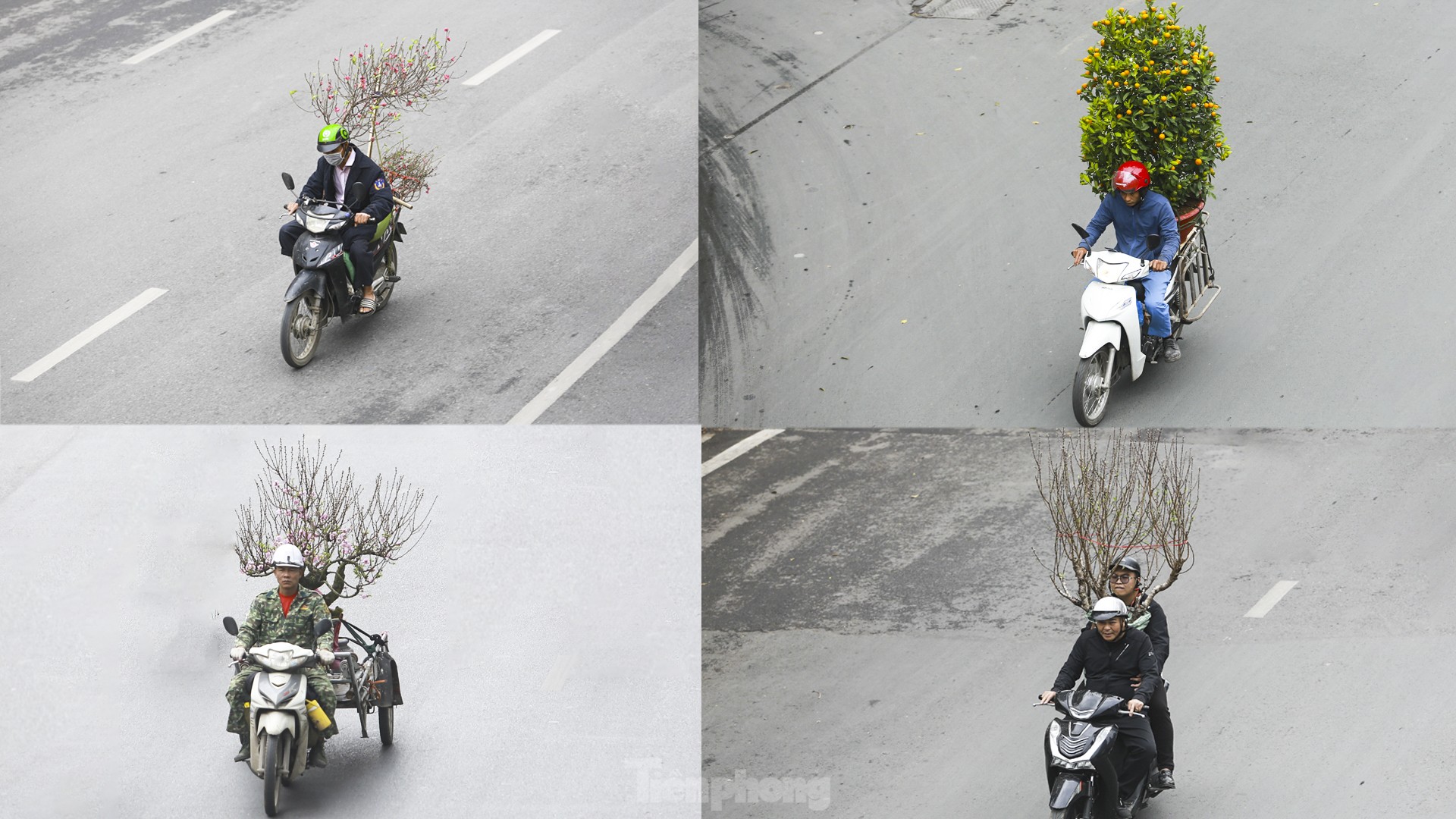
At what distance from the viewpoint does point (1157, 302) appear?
13.1 m

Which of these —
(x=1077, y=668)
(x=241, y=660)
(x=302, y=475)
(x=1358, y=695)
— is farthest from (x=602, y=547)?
(x=1358, y=695)

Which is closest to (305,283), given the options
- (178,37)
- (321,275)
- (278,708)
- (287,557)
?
(321,275)

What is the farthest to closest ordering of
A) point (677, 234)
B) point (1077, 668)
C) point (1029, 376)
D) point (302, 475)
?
point (677, 234)
point (1029, 376)
point (302, 475)
point (1077, 668)

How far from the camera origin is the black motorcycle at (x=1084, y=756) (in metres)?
9.78

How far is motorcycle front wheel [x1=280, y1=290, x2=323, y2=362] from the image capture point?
13.5 m

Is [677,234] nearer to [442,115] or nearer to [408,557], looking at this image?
[442,115]

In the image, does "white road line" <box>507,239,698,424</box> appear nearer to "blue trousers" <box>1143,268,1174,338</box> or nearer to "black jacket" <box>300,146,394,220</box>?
"black jacket" <box>300,146,394,220</box>

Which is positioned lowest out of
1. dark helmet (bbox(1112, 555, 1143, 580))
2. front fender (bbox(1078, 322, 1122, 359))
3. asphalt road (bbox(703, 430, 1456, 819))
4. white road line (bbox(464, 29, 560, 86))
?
asphalt road (bbox(703, 430, 1456, 819))

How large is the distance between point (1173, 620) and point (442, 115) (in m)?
8.95

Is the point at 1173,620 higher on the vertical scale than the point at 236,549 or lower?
lower

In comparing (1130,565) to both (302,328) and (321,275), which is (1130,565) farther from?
(302,328)

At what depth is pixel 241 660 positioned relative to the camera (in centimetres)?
1054

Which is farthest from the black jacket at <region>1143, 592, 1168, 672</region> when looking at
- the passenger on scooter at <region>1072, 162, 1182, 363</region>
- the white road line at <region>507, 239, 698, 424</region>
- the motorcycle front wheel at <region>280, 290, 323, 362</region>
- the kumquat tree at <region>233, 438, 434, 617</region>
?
the motorcycle front wheel at <region>280, 290, 323, 362</region>

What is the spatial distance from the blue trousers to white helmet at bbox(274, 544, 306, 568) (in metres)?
6.46
